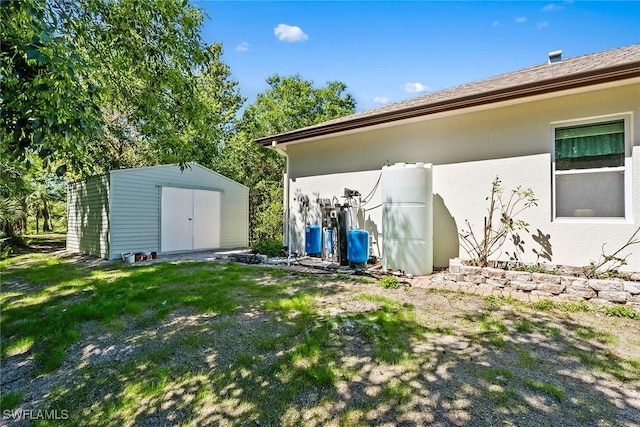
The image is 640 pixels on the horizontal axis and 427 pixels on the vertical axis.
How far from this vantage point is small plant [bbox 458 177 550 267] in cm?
503

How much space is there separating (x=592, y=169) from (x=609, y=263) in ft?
4.57

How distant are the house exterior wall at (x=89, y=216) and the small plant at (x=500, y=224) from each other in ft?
29.1

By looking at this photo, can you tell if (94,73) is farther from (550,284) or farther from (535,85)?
(550,284)

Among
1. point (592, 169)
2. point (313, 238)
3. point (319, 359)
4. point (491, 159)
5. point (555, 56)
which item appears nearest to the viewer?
point (319, 359)

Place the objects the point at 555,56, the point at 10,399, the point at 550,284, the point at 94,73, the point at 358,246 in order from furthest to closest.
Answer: the point at 555,56 → the point at 358,246 → the point at 94,73 → the point at 550,284 → the point at 10,399

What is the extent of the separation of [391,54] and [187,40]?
20.5 feet

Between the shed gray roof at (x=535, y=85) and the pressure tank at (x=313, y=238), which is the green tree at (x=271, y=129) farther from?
the shed gray roof at (x=535, y=85)

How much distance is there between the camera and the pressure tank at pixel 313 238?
721cm

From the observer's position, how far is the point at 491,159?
5375mm

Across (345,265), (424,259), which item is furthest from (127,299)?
(424,259)

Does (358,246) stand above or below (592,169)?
below

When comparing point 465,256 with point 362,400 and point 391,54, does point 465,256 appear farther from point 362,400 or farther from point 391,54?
point 391,54

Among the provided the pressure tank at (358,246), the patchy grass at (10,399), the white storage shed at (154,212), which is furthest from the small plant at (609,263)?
the white storage shed at (154,212)

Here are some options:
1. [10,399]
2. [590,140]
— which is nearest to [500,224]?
[590,140]
